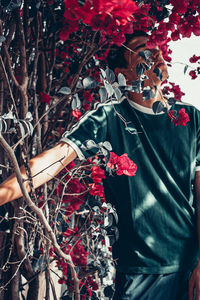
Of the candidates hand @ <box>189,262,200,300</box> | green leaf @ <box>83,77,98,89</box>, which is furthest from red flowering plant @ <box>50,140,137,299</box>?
hand @ <box>189,262,200,300</box>

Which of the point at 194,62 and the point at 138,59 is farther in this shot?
the point at 194,62

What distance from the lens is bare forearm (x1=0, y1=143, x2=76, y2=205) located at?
0.78m

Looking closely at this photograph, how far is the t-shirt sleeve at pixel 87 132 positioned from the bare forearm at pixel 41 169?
24mm

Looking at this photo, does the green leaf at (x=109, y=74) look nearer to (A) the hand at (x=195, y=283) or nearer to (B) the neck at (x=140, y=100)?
(B) the neck at (x=140, y=100)

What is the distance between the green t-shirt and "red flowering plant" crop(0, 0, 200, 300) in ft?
0.22

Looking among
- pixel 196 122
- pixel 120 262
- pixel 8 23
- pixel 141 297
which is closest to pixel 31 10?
pixel 8 23

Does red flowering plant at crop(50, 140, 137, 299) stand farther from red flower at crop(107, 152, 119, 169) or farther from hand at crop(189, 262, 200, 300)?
hand at crop(189, 262, 200, 300)

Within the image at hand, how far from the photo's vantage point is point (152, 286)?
102 cm

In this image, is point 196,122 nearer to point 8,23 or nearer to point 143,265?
point 143,265

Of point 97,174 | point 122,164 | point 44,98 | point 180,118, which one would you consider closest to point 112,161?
point 122,164

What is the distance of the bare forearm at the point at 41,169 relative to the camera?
2.56 ft

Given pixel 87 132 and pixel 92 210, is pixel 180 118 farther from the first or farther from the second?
pixel 92 210

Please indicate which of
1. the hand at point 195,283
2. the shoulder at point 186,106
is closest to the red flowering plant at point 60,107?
the shoulder at point 186,106

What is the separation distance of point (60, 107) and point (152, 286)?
0.83 meters
